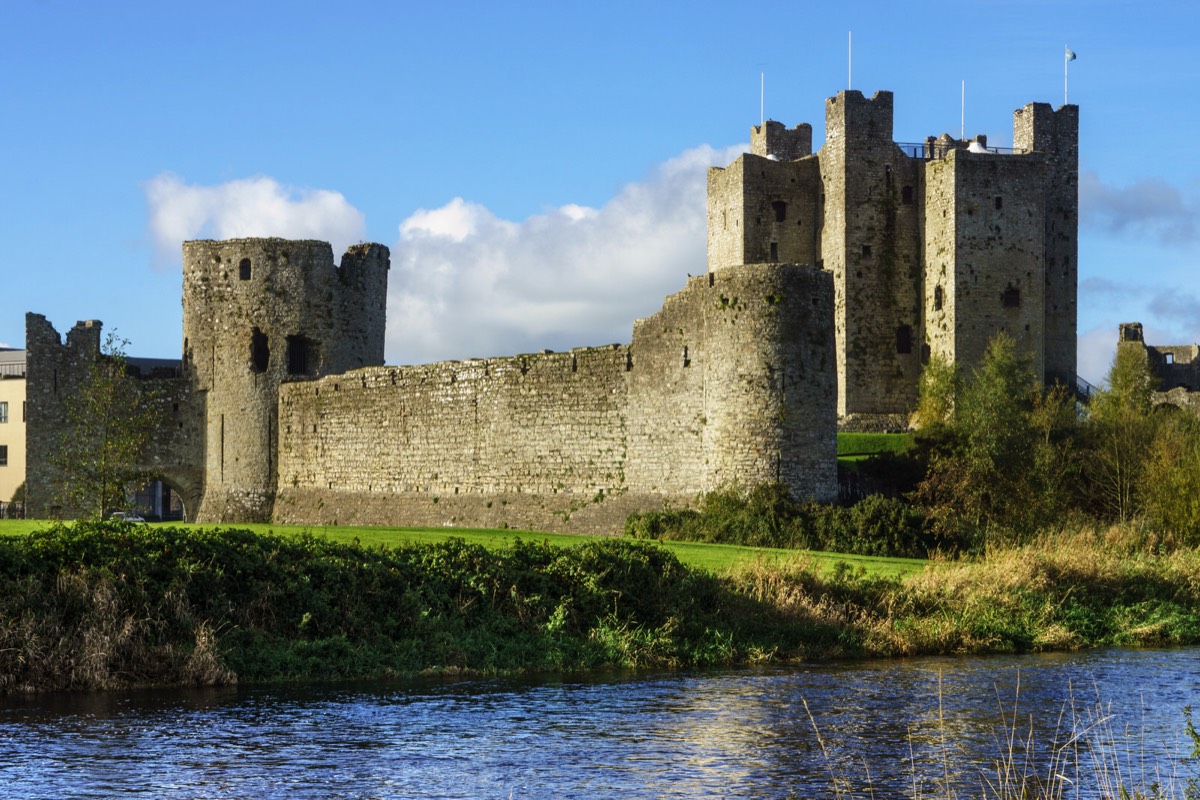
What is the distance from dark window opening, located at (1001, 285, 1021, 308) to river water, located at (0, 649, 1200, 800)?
31893 millimetres

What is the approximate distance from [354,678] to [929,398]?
105ft

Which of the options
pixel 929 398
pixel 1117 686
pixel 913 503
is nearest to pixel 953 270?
pixel 929 398

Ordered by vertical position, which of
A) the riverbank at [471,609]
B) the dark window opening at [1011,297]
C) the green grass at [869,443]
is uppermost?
the dark window opening at [1011,297]

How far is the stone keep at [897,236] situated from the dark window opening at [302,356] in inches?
611

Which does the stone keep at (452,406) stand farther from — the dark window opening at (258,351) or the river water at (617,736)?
the river water at (617,736)

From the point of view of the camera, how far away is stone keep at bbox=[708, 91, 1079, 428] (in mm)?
50406

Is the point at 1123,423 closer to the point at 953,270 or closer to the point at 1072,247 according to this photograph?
the point at 953,270

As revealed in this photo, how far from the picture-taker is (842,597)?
23.3 m

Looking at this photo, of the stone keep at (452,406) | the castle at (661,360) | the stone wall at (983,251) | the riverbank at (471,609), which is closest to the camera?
the riverbank at (471,609)

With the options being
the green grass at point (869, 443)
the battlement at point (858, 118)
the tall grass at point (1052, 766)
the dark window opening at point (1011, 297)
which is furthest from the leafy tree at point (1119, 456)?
the tall grass at point (1052, 766)

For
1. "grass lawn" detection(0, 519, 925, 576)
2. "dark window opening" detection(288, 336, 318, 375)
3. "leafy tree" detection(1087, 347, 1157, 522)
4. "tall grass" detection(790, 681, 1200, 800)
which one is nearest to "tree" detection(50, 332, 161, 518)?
"dark window opening" detection(288, 336, 318, 375)

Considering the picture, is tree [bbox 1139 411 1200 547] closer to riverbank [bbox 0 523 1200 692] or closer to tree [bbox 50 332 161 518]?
riverbank [bbox 0 523 1200 692]

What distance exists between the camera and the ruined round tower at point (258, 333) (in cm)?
4303

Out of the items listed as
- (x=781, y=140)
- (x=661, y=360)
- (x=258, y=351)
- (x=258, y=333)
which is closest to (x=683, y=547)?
(x=661, y=360)
